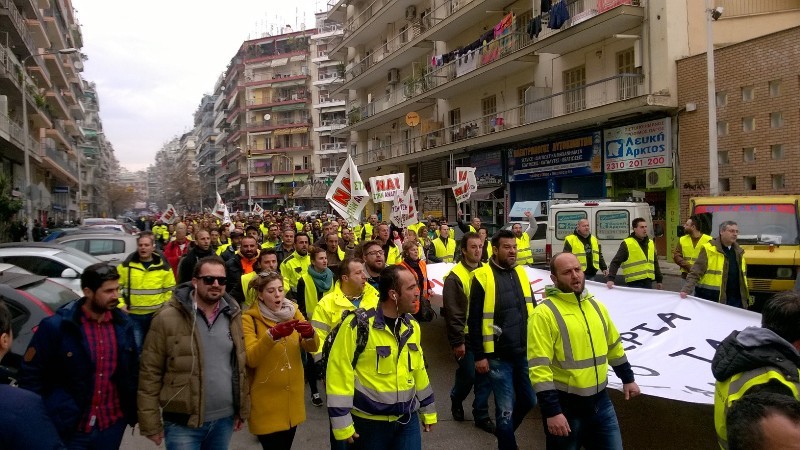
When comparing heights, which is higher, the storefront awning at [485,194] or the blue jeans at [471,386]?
the storefront awning at [485,194]

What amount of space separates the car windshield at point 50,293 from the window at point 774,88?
17037 mm

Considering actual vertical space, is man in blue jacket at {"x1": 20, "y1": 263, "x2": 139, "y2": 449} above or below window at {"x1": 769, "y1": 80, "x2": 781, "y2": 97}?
below

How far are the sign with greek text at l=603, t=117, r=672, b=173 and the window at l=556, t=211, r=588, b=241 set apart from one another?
254 inches

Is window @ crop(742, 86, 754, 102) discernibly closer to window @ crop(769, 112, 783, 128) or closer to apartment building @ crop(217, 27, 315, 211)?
window @ crop(769, 112, 783, 128)

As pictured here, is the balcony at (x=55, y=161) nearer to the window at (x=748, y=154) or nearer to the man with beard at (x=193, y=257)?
the man with beard at (x=193, y=257)

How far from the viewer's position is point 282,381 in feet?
12.3

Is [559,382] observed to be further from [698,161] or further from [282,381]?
[698,161]

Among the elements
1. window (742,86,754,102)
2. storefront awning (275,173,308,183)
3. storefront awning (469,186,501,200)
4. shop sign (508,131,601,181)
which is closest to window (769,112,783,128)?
window (742,86,754,102)

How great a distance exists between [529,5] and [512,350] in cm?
2200

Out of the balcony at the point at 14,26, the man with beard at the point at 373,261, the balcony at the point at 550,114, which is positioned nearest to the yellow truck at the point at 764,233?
the man with beard at the point at 373,261

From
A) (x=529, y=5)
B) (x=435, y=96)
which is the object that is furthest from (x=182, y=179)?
(x=529, y=5)

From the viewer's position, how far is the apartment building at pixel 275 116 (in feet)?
240

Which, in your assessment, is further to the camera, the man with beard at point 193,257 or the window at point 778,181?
the window at point 778,181

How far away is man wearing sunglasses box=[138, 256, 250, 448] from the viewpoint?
131 inches
